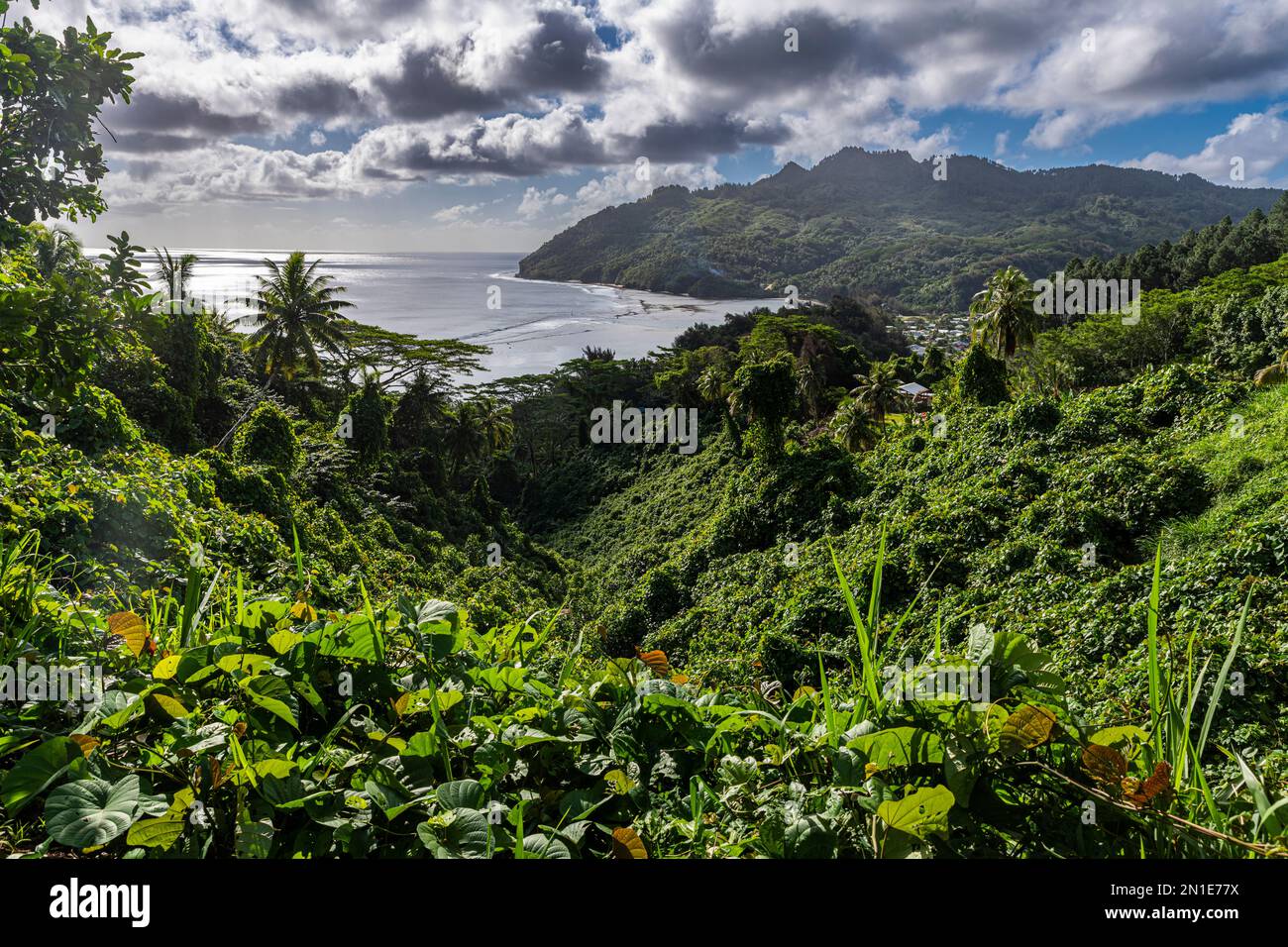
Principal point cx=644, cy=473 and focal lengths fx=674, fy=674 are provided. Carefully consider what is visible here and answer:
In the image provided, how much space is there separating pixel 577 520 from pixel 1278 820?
33515 millimetres

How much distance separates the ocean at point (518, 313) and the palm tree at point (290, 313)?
2.86 feet

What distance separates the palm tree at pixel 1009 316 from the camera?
25750 mm

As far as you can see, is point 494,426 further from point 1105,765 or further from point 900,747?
point 1105,765

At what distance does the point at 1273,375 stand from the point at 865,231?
14409 cm

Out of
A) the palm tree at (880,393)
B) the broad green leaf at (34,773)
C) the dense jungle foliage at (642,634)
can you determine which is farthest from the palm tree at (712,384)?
the broad green leaf at (34,773)

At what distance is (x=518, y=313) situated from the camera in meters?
63.6

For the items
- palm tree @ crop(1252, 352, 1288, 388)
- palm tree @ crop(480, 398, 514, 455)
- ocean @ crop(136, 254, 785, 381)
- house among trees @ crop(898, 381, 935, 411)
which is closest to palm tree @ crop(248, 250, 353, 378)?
ocean @ crop(136, 254, 785, 381)

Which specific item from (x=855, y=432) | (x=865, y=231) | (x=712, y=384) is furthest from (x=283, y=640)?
(x=865, y=231)

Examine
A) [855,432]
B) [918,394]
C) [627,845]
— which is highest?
[918,394]

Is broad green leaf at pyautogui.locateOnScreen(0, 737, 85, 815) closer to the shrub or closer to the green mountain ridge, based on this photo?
the shrub

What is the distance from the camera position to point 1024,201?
181 m

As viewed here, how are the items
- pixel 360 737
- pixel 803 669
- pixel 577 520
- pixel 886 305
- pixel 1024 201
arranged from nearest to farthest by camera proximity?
pixel 360 737
pixel 803 669
pixel 577 520
pixel 886 305
pixel 1024 201
